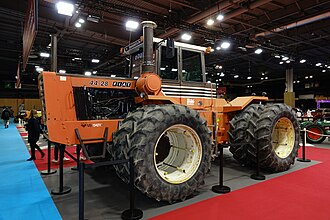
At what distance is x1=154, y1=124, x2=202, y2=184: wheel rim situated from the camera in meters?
3.77

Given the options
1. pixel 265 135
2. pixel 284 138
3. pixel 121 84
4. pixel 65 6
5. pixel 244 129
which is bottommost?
pixel 284 138

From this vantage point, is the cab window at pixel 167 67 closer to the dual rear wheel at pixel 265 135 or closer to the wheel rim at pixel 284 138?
the dual rear wheel at pixel 265 135

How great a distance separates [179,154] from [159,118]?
3.77ft

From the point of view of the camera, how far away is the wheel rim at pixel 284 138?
555 centimetres

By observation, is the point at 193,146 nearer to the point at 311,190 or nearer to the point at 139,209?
the point at 139,209

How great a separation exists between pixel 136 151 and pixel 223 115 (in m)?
3.06

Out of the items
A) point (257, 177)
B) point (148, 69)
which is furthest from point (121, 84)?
point (257, 177)

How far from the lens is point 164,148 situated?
14.4 feet

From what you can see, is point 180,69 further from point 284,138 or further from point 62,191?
point 284,138

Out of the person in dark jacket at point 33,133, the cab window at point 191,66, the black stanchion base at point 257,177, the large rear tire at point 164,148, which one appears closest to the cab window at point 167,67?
the cab window at point 191,66

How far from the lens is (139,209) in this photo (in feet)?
11.1

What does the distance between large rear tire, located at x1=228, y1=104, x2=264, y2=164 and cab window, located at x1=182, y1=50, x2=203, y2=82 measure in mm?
1298

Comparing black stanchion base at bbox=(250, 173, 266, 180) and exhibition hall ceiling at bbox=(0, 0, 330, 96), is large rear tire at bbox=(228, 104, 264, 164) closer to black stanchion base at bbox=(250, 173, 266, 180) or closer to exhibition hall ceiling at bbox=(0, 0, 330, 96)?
black stanchion base at bbox=(250, 173, 266, 180)

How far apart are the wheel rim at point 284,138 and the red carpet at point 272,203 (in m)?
0.83
